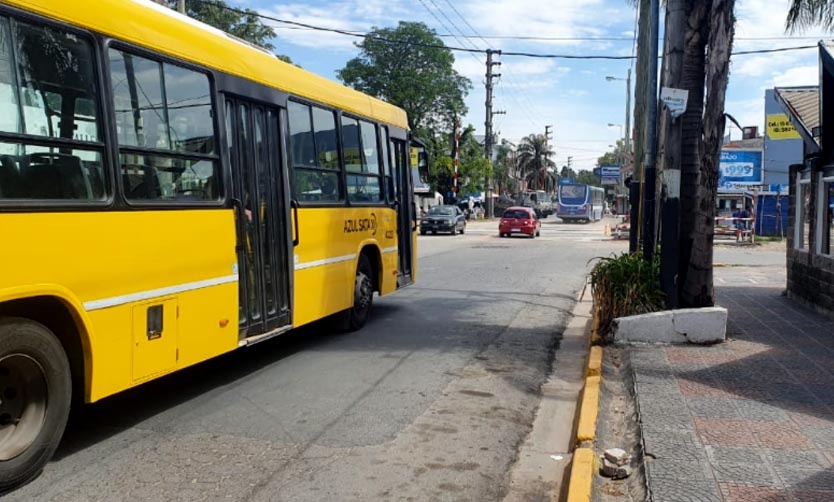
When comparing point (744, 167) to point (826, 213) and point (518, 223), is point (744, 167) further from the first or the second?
point (826, 213)

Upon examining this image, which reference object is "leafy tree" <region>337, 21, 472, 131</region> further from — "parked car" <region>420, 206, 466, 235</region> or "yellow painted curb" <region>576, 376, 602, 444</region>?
"yellow painted curb" <region>576, 376, 602, 444</region>

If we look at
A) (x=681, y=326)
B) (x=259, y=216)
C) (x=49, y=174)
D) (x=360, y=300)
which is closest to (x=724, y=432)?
(x=681, y=326)

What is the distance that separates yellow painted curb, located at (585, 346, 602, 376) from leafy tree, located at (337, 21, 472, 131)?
50945 millimetres

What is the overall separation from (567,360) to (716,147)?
3.10m

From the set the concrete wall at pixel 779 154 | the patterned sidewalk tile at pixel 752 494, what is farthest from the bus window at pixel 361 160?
the concrete wall at pixel 779 154

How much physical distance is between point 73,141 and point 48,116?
22cm

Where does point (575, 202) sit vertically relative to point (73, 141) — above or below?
below

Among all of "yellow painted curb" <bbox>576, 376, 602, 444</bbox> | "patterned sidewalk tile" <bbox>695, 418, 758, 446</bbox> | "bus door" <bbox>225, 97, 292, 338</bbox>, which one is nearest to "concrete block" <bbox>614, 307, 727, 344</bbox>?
"yellow painted curb" <bbox>576, 376, 602, 444</bbox>

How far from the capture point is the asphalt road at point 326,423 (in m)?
4.39

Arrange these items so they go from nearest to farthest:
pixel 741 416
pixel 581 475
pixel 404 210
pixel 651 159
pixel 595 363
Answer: pixel 581 475, pixel 741 416, pixel 595 363, pixel 651 159, pixel 404 210

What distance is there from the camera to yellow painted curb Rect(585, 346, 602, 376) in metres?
6.95

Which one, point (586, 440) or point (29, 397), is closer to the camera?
point (29, 397)

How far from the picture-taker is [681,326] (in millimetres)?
7930

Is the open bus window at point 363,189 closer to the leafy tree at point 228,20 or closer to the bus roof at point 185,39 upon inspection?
the bus roof at point 185,39
